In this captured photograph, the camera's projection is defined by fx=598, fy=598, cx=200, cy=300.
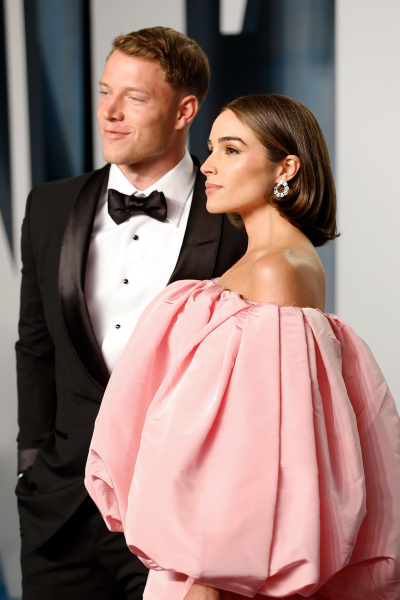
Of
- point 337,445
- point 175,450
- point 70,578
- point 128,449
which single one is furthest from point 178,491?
point 70,578

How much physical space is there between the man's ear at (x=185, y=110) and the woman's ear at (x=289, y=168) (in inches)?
24.1

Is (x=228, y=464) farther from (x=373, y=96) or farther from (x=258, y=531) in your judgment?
(x=373, y=96)

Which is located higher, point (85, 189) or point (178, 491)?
point (85, 189)

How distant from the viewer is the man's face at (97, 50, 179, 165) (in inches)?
69.1

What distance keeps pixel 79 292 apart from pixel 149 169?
45 cm

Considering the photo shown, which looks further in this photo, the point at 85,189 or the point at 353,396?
the point at 85,189

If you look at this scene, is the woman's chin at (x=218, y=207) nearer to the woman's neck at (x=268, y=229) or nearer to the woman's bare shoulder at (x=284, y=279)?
the woman's neck at (x=268, y=229)

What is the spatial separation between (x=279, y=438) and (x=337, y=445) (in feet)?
0.45

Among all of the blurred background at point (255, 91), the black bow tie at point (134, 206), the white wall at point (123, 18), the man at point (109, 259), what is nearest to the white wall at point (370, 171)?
the blurred background at point (255, 91)

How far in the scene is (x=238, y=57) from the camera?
250 cm

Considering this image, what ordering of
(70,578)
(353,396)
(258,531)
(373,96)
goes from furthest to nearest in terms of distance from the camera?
(373,96)
(70,578)
(353,396)
(258,531)

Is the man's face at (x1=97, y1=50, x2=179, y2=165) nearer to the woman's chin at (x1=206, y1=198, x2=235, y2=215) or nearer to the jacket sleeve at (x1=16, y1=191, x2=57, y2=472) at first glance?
the jacket sleeve at (x1=16, y1=191, x2=57, y2=472)

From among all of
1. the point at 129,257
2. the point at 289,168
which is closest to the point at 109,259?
the point at 129,257

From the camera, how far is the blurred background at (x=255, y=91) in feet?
7.84
